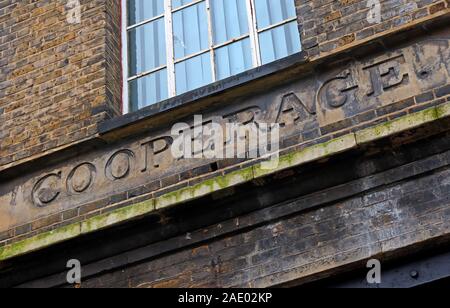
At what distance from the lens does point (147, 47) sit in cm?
890

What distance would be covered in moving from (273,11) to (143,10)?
1489mm

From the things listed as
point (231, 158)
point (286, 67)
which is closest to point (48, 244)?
point (231, 158)

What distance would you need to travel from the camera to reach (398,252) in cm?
645

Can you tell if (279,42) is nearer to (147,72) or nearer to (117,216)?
(147,72)

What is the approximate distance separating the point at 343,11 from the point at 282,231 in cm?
205

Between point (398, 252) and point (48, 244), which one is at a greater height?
point (48, 244)

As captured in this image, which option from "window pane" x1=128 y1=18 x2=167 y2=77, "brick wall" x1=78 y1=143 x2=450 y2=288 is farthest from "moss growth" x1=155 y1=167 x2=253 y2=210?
"window pane" x1=128 y1=18 x2=167 y2=77

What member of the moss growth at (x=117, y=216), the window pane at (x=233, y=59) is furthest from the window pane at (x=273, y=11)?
the moss growth at (x=117, y=216)

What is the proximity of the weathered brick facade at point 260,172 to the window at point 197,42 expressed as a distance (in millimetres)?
345

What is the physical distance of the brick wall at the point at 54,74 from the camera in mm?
8297

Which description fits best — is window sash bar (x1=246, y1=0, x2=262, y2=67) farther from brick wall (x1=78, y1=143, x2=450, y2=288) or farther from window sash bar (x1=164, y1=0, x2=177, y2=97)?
brick wall (x1=78, y1=143, x2=450, y2=288)

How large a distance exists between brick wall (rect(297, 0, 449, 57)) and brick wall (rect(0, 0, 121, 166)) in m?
1.98

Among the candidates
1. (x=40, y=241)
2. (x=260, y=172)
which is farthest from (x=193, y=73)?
(x=40, y=241)
